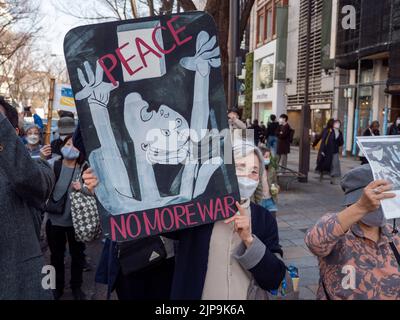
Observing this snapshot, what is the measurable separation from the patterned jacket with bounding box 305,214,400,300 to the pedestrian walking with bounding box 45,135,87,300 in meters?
2.64

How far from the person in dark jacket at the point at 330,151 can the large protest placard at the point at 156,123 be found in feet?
31.4

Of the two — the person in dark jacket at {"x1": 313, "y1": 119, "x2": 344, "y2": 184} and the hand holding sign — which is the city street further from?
the hand holding sign

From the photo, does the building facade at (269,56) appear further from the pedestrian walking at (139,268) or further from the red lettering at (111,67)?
the red lettering at (111,67)

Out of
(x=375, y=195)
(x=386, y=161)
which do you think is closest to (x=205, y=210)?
(x=375, y=195)

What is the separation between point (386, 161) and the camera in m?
2.01

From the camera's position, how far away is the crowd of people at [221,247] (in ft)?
5.80

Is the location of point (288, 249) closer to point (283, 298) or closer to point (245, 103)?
point (283, 298)

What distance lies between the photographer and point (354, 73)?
63.6ft

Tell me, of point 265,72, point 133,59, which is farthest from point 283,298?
point 265,72

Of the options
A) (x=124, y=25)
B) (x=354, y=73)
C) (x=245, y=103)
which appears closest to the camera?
(x=124, y=25)

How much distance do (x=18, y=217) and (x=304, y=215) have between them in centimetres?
651

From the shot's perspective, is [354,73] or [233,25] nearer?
[233,25]

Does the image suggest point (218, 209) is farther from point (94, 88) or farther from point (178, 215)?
point (94, 88)
